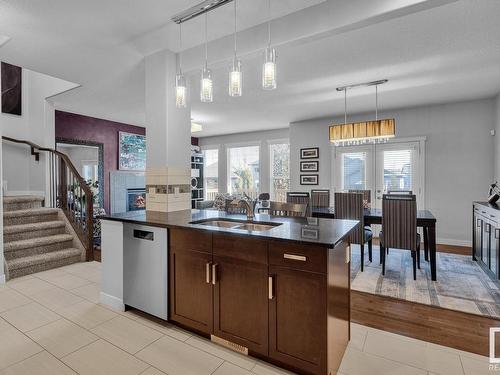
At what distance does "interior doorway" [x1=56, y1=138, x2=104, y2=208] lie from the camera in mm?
6282

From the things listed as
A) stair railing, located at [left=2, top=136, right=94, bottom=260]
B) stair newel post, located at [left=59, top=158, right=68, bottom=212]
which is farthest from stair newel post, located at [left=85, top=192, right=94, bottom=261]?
stair newel post, located at [left=59, top=158, right=68, bottom=212]

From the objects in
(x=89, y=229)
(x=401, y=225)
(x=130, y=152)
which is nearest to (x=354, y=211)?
(x=401, y=225)

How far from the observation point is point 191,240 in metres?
2.17

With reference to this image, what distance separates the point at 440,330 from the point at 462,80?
359 cm

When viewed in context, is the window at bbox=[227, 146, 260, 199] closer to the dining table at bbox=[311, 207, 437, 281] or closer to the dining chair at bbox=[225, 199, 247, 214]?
the dining table at bbox=[311, 207, 437, 281]

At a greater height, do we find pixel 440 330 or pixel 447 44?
pixel 447 44

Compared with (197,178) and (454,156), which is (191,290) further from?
(197,178)

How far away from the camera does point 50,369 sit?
1.83 meters

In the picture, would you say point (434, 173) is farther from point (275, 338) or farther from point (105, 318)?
point (105, 318)

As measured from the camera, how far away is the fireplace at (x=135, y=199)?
6879 mm

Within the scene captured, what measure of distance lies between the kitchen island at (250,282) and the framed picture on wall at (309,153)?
442 cm

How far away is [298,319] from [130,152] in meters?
6.53

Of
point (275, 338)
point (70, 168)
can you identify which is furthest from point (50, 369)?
point (70, 168)

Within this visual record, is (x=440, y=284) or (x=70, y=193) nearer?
(x=440, y=284)
